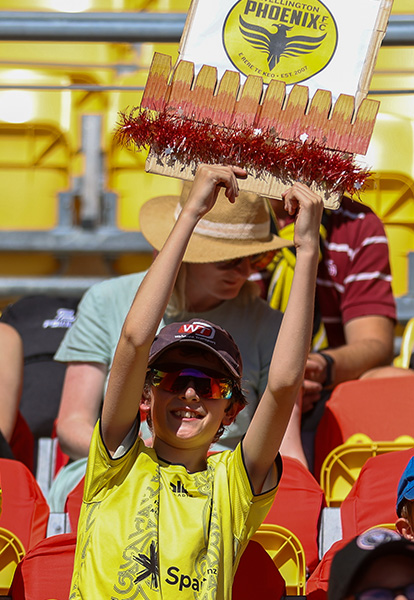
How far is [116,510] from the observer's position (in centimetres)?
183

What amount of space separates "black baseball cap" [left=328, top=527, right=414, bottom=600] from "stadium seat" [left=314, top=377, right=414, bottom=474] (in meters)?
1.23

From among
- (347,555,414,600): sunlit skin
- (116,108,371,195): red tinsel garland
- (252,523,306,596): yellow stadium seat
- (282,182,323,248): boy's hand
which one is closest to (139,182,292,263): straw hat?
(116,108,371,195): red tinsel garland

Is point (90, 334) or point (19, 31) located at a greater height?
point (19, 31)

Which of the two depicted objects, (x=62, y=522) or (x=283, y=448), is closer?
(x=62, y=522)

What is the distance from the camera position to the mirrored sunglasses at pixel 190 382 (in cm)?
194

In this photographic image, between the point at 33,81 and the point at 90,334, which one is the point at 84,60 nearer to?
the point at 33,81

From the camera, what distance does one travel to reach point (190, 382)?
1.94 metres

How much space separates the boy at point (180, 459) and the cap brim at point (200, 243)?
2.14 ft

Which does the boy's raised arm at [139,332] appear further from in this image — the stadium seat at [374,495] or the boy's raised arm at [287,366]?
the stadium seat at [374,495]

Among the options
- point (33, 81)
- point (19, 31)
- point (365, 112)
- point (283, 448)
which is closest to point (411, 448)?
point (283, 448)

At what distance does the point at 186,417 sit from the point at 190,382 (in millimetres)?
72

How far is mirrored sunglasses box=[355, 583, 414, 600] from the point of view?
4.49 ft

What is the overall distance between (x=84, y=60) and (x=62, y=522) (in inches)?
123

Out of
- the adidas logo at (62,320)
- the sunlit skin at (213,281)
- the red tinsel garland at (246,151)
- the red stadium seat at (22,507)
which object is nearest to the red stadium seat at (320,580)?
the red stadium seat at (22,507)
